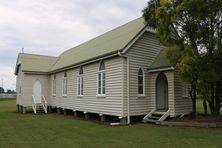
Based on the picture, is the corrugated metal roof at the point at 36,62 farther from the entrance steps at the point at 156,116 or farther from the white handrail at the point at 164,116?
the white handrail at the point at 164,116

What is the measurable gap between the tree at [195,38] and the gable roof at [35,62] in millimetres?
18217

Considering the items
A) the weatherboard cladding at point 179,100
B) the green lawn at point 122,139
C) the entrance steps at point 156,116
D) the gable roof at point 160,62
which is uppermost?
the gable roof at point 160,62

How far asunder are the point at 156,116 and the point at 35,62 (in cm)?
1886

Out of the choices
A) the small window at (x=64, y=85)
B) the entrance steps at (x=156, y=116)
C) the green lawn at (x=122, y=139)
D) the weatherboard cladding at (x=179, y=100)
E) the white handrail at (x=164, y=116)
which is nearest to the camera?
the green lawn at (x=122, y=139)

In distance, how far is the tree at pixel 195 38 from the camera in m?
13.6

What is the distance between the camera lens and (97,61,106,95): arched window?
60.8ft

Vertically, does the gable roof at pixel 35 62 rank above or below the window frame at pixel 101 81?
above

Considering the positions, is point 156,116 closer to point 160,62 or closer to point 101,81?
point 160,62

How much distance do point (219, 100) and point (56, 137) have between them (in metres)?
9.00

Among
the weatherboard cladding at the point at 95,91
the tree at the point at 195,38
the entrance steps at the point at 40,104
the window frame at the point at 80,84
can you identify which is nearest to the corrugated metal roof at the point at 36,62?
the entrance steps at the point at 40,104

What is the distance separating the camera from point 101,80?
18.8 metres

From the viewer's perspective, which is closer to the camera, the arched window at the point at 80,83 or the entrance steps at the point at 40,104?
the arched window at the point at 80,83

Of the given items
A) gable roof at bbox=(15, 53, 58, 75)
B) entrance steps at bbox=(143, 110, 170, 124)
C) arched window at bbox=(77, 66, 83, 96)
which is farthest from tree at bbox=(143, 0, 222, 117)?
gable roof at bbox=(15, 53, 58, 75)

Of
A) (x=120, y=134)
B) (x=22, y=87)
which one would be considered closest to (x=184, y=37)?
(x=120, y=134)
